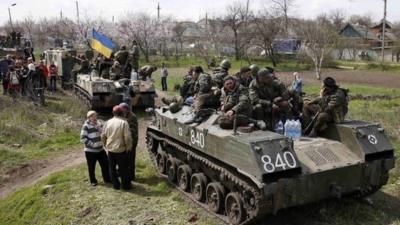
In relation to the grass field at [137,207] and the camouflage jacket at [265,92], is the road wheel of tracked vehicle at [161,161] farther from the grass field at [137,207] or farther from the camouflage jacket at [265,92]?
the camouflage jacket at [265,92]

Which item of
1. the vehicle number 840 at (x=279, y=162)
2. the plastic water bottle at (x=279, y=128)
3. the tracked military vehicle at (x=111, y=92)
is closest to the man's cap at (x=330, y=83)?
the plastic water bottle at (x=279, y=128)

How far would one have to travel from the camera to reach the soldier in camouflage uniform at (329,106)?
8172 mm

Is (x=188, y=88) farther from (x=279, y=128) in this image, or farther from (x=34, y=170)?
(x=34, y=170)

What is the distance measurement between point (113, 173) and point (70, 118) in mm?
7693

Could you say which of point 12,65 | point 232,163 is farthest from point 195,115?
point 12,65

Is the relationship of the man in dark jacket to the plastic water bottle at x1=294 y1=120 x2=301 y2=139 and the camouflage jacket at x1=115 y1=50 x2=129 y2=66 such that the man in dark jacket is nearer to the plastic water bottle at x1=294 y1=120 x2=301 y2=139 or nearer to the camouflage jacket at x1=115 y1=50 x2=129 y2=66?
the plastic water bottle at x1=294 y1=120 x2=301 y2=139

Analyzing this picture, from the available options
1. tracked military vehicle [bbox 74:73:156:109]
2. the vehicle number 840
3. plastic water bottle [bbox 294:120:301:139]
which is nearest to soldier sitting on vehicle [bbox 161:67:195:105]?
plastic water bottle [bbox 294:120:301:139]

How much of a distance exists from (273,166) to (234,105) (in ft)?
5.48

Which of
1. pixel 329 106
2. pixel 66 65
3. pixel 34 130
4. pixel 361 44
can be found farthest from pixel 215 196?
pixel 361 44

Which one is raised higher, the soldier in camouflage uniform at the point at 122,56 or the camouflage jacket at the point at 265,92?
the soldier in camouflage uniform at the point at 122,56

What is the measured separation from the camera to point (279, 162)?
267 inches

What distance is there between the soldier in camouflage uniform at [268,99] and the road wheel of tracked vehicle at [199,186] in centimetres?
143

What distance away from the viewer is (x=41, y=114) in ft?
54.0

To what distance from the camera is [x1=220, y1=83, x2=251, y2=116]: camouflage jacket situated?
25.7 ft
